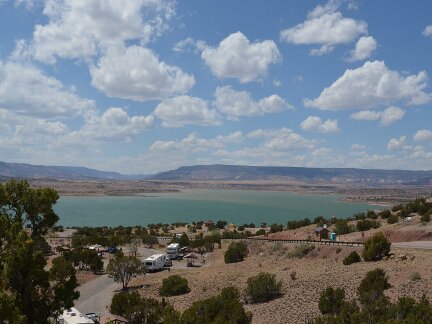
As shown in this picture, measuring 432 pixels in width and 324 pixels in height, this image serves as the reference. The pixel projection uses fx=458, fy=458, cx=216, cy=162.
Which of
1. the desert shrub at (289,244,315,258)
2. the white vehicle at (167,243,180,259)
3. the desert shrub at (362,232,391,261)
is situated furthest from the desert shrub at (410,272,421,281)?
the white vehicle at (167,243,180,259)

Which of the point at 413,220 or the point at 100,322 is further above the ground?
Result: the point at 413,220

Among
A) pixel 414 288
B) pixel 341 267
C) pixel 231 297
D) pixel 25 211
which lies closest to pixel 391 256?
pixel 341 267

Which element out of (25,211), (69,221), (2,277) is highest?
(25,211)

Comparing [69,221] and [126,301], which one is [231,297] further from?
[69,221]

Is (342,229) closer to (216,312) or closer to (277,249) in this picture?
(277,249)

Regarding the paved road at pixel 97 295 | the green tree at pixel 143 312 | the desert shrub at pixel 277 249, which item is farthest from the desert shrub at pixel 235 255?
the green tree at pixel 143 312
